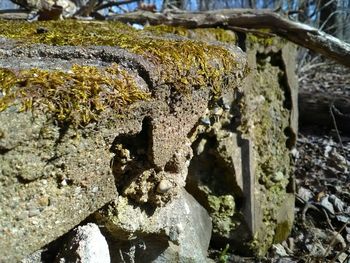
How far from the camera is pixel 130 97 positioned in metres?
1.11

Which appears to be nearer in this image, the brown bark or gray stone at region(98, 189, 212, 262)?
gray stone at region(98, 189, 212, 262)

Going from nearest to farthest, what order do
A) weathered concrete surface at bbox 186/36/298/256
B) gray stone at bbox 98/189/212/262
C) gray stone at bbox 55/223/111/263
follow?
gray stone at bbox 55/223/111/263, gray stone at bbox 98/189/212/262, weathered concrete surface at bbox 186/36/298/256

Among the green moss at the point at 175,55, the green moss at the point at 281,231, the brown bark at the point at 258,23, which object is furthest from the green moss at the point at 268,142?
the green moss at the point at 175,55

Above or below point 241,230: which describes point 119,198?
above

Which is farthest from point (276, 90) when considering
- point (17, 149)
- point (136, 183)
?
point (17, 149)

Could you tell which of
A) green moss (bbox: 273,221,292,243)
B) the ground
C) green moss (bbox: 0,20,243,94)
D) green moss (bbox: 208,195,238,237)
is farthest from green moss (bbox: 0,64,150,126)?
green moss (bbox: 273,221,292,243)

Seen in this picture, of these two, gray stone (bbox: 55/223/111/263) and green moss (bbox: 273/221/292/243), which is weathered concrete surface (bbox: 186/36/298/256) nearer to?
green moss (bbox: 273/221/292/243)

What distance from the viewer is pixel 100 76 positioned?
1078mm

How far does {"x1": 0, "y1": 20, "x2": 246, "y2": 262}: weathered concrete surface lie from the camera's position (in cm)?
95

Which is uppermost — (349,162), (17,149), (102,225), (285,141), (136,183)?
(17,149)

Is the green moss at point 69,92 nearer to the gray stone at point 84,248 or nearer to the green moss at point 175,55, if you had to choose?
the green moss at point 175,55

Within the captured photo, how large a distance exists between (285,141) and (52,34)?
2212mm

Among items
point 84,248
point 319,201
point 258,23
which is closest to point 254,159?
point 258,23

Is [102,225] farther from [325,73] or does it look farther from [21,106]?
[325,73]
